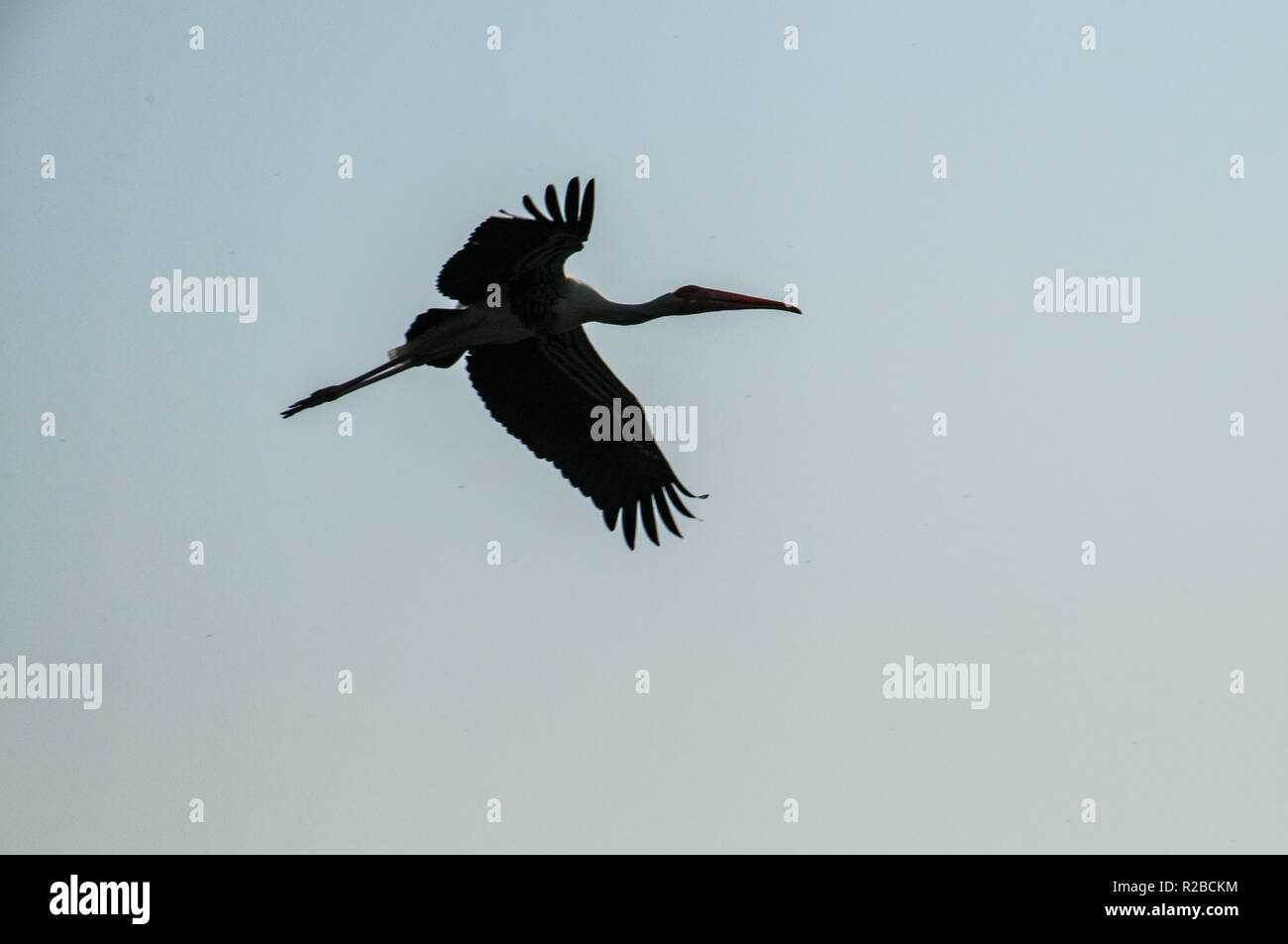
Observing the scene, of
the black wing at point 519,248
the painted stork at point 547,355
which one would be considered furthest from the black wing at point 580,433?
the black wing at point 519,248

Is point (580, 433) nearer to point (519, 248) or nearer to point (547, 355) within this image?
point (547, 355)

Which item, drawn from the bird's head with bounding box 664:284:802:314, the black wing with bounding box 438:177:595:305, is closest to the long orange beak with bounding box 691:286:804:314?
the bird's head with bounding box 664:284:802:314

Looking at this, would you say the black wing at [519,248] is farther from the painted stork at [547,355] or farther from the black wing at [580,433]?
the black wing at [580,433]

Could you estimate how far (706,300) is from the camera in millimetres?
13000

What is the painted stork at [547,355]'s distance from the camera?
39.3ft

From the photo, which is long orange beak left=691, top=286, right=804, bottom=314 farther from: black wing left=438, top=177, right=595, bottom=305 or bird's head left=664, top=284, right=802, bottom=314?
black wing left=438, top=177, right=595, bottom=305

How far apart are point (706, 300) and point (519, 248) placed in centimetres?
181

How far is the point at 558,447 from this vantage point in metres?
13.4

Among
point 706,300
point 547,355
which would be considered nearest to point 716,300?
point 706,300

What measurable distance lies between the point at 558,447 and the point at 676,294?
1422 mm

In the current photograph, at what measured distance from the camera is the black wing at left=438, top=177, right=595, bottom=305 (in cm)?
Answer: 1128
